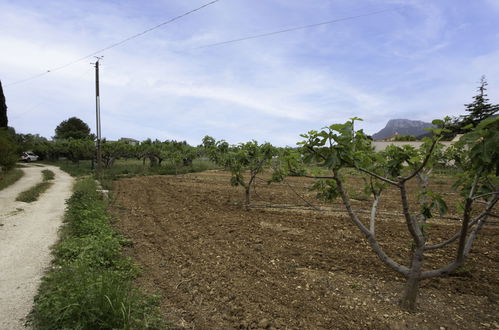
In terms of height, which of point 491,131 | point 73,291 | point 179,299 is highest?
point 491,131

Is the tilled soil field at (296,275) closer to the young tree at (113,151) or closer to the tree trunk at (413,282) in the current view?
the tree trunk at (413,282)

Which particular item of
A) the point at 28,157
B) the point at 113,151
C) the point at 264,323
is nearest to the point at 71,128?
the point at 28,157

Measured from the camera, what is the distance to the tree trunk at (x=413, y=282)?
99.0 inches

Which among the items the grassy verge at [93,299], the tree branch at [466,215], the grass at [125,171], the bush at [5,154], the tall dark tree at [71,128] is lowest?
the grassy verge at [93,299]

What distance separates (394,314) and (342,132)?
1847mm

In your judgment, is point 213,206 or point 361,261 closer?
point 361,261

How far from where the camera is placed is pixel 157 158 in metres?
26.8

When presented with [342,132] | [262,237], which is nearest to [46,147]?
[262,237]

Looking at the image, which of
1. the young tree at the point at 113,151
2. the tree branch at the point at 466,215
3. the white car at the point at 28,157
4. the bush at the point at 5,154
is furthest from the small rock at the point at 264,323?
the white car at the point at 28,157

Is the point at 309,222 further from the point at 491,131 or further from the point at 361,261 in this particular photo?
the point at 491,131

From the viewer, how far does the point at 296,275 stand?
3318 mm

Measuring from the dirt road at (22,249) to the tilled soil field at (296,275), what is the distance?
3.83 ft

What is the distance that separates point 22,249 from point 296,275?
438cm

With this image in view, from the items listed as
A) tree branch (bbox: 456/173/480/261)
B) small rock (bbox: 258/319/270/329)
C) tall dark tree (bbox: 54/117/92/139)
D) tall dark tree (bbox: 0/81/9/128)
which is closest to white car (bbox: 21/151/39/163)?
tall dark tree (bbox: 0/81/9/128)
